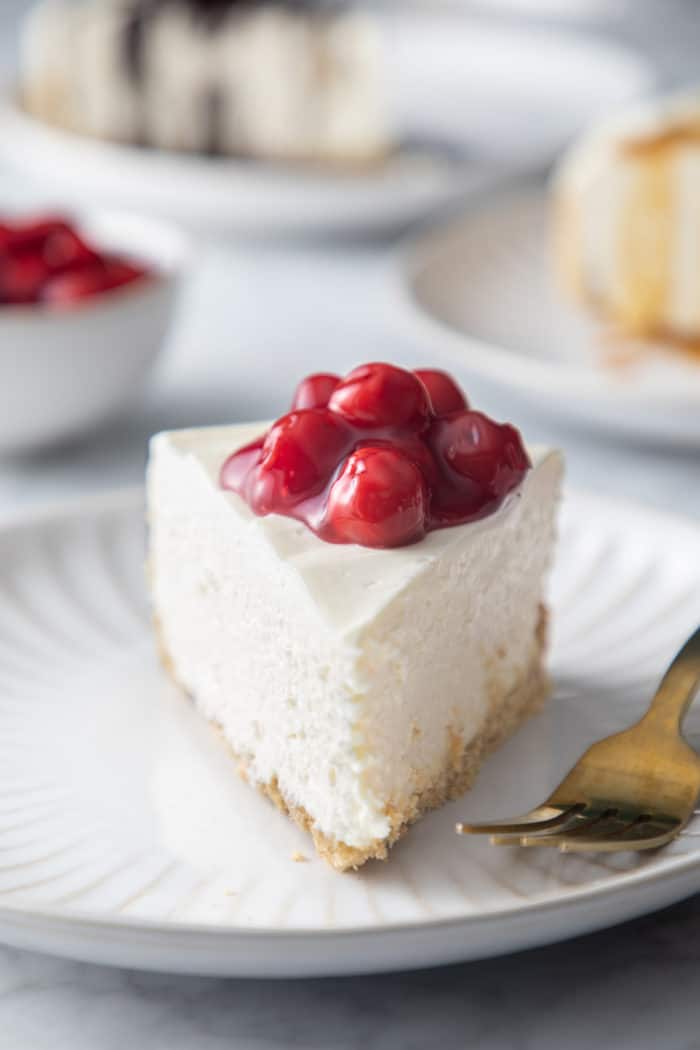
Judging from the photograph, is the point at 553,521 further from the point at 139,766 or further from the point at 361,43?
the point at 361,43

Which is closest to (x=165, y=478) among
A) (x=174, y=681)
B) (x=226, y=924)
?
(x=174, y=681)

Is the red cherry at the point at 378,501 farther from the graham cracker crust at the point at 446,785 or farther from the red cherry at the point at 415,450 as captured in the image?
the graham cracker crust at the point at 446,785

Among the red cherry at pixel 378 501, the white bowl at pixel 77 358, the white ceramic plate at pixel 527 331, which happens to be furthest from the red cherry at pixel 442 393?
the white bowl at pixel 77 358

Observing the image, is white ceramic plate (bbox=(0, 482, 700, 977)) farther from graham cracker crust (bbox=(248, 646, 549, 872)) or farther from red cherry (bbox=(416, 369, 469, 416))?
red cherry (bbox=(416, 369, 469, 416))

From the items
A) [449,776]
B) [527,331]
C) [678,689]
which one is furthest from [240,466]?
[527,331]

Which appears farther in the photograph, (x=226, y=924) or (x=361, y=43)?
(x=361, y=43)

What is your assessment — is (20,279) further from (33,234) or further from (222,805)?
(222,805)
